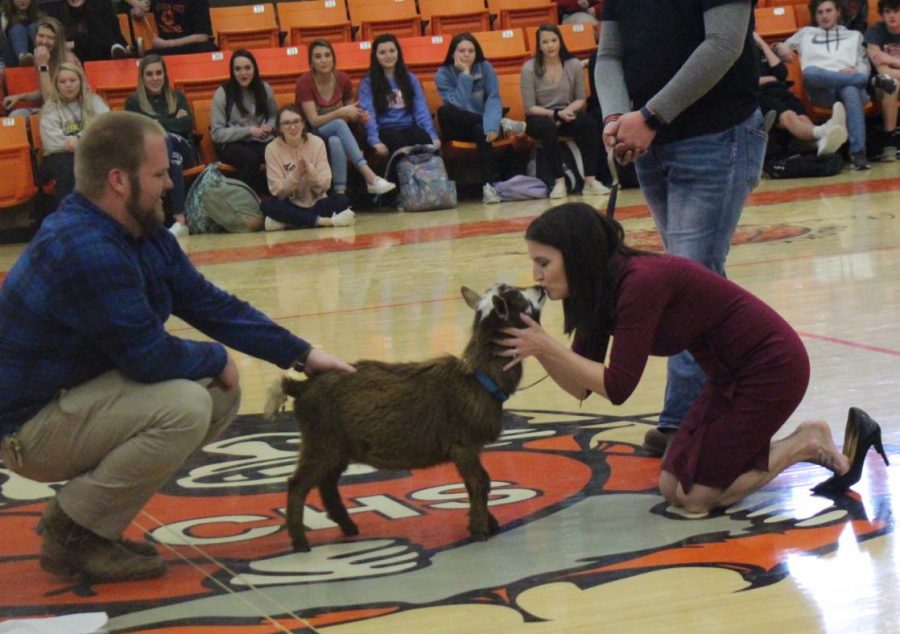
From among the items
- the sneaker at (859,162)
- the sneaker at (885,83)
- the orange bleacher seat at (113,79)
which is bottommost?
the sneaker at (859,162)

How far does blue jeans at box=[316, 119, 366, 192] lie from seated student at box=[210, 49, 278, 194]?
50cm

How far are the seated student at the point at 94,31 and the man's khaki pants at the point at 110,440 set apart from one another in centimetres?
923

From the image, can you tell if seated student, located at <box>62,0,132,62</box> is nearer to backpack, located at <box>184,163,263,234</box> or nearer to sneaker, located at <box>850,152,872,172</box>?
backpack, located at <box>184,163,263,234</box>

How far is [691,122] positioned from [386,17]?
9.42 metres

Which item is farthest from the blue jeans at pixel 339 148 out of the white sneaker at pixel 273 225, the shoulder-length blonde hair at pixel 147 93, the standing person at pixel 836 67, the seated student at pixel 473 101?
the standing person at pixel 836 67

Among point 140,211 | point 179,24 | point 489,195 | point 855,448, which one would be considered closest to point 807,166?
point 489,195

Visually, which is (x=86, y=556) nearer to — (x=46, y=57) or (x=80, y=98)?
(x=80, y=98)

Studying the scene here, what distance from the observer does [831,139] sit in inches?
442

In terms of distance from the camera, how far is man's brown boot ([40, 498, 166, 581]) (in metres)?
3.15

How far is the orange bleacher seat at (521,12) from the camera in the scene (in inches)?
520

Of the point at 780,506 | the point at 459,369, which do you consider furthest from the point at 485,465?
the point at 780,506

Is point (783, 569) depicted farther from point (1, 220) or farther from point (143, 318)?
point (1, 220)

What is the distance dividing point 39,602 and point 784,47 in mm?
10569

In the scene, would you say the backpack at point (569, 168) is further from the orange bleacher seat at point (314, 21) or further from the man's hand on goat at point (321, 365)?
the man's hand on goat at point (321, 365)
